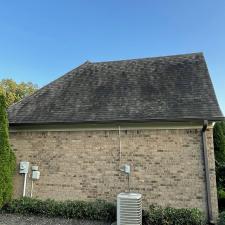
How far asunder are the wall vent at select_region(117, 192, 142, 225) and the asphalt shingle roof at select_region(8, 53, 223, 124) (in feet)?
8.27

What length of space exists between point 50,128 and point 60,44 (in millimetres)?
6452

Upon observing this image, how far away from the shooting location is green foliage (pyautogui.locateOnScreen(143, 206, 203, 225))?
6102 millimetres

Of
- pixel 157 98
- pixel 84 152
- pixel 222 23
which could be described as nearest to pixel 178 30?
pixel 222 23

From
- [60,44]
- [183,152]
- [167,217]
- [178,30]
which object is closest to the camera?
[167,217]

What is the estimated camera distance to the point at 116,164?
7742 millimetres

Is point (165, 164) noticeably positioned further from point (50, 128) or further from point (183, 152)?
point (50, 128)

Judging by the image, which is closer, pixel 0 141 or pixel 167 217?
pixel 167 217

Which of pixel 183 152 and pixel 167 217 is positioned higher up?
pixel 183 152

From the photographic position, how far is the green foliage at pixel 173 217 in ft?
20.0

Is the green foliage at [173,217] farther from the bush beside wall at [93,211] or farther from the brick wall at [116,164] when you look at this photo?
the brick wall at [116,164]

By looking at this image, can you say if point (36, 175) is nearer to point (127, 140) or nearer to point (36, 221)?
point (36, 221)

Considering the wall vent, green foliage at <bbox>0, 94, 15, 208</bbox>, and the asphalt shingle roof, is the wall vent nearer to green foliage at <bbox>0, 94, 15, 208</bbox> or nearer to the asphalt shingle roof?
the asphalt shingle roof

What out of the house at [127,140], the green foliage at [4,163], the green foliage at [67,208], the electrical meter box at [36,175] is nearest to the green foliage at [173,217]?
the house at [127,140]

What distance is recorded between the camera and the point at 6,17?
11.2 metres
